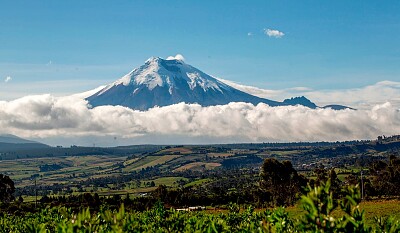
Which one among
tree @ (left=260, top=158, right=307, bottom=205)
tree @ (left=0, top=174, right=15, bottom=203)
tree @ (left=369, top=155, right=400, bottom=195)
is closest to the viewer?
tree @ (left=369, top=155, right=400, bottom=195)

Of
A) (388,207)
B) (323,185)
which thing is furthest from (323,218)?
(388,207)

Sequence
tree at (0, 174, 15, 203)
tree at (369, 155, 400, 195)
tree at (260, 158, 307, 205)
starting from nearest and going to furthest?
tree at (369, 155, 400, 195) → tree at (260, 158, 307, 205) → tree at (0, 174, 15, 203)

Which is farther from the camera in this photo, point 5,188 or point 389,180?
point 5,188

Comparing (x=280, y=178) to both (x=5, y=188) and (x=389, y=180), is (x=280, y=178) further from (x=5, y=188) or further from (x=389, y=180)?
(x=5, y=188)

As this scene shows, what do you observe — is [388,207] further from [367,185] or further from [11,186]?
[11,186]

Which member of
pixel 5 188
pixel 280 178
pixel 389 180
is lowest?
pixel 5 188

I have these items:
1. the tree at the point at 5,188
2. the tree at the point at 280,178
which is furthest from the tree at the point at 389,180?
the tree at the point at 5,188

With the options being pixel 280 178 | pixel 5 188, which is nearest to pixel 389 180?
pixel 280 178

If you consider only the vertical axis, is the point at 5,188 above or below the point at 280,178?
below

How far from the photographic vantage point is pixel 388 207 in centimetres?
8256

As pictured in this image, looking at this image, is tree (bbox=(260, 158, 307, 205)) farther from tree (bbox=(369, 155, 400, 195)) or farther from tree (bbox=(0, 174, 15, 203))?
tree (bbox=(0, 174, 15, 203))

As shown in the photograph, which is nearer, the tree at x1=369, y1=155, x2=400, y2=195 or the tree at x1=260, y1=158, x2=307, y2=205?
the tree at x1=369, y1=155, x2=400, y2=195

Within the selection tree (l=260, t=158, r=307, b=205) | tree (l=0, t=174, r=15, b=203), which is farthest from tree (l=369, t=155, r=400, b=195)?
tree (l=0, t=174, r=15, b=203)

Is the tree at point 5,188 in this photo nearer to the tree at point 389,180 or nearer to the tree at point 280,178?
the tree at point 280,178
